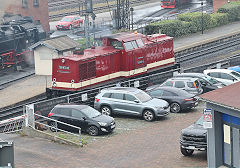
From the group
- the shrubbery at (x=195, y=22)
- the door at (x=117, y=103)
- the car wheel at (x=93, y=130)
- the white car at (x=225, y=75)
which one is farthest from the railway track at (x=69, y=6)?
the car wheel at (x=93, y=130)

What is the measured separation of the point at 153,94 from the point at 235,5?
3639 centimetres

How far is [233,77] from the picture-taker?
3347 cm

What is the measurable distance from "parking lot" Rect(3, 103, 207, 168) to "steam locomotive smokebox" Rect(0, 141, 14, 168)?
3.58m

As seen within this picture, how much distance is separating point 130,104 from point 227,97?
10569mm

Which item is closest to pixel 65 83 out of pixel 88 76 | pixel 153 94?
pixel 88 76

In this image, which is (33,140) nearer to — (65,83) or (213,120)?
(65,83)

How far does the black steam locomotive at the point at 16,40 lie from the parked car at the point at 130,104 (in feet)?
56.8

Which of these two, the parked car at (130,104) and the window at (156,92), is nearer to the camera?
the parked car at (130,104)

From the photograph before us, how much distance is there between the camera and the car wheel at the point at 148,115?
2784 cm

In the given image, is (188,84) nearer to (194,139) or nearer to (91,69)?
(91,69)

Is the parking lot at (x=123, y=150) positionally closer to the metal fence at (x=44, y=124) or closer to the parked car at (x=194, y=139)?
the parked car at (x=194, y=139)

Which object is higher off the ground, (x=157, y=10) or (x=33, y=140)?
(x=157, y=10)

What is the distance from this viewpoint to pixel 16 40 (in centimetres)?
4538

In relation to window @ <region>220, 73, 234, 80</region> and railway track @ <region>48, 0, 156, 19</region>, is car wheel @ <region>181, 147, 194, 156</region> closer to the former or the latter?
window @ <region>220, 73, 234, 80</region>
